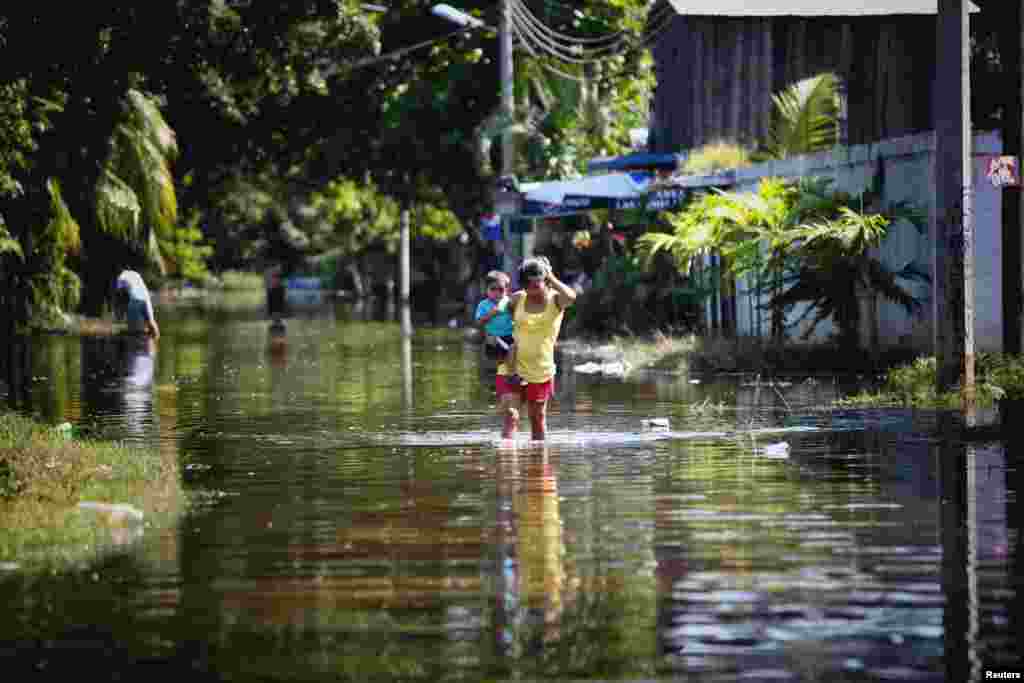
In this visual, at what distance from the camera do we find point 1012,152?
22.1 metres

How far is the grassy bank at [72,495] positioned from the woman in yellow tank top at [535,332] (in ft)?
9.82

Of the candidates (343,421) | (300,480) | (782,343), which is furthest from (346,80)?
(300,480)

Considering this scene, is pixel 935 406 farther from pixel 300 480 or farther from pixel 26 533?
pixel 26 533

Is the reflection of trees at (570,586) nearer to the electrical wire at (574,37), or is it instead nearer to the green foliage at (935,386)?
the green foliage at (935,386)

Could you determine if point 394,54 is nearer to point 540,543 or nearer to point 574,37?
point 574,37

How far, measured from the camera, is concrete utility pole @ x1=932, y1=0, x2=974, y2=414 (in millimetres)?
20281

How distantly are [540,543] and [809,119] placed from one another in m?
23.6

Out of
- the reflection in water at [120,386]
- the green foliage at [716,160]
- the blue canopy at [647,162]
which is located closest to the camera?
the reflection in water at [120,386]

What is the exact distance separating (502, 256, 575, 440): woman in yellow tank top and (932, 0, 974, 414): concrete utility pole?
443 cm

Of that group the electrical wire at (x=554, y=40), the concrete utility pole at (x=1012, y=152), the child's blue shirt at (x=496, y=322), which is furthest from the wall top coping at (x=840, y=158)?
the electrical wire at (x=554, y=40)

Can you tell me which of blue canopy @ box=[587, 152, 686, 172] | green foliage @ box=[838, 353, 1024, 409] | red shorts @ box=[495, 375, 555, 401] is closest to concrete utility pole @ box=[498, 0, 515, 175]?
blue canopy @ box=[587, 152, 686, 172]

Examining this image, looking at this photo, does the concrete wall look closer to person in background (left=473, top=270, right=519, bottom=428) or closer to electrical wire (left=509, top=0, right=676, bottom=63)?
person in background (left=473, top=270, right=519, bottom=428)

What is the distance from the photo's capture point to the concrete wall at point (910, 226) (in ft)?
87.2

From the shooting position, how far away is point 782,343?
95.8 ft
